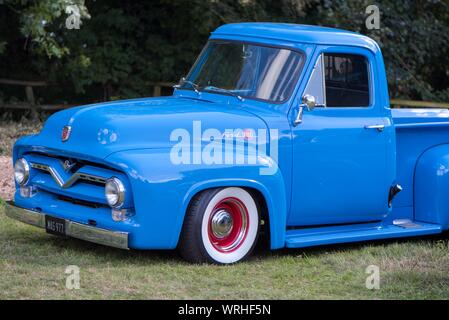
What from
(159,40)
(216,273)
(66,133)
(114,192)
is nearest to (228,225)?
(216,273)

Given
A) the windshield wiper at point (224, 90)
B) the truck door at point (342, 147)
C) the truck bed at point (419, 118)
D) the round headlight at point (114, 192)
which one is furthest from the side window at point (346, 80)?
the round headlight at point (114, 192)

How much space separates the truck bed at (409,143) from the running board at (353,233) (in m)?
0.19

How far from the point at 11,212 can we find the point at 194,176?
172 cm

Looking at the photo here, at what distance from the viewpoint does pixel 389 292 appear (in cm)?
682

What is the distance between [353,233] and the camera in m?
8.20

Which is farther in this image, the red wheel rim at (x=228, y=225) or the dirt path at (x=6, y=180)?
the dirt path at (x=6, y=180)

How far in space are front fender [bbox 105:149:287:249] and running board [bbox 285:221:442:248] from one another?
2.55ft

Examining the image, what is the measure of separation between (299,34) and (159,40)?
1001 cm

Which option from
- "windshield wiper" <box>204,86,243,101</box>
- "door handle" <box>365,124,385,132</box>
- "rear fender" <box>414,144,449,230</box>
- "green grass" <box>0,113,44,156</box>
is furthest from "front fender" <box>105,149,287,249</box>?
"green grass" <box>0,113,44,156</box>

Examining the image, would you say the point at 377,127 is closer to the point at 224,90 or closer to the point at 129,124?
the point at 224,90

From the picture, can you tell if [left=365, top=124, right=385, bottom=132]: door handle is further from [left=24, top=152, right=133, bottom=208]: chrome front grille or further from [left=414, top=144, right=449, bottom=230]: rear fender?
[left=24, top=152, right=133, bottom=208]: chrome front grille

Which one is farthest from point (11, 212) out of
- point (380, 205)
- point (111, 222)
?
point (380, 205)

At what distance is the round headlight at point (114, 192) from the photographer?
7031 millimetres

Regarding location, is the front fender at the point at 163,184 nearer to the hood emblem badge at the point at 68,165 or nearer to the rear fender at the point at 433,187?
the hood emblem badge at the point at 68,165
